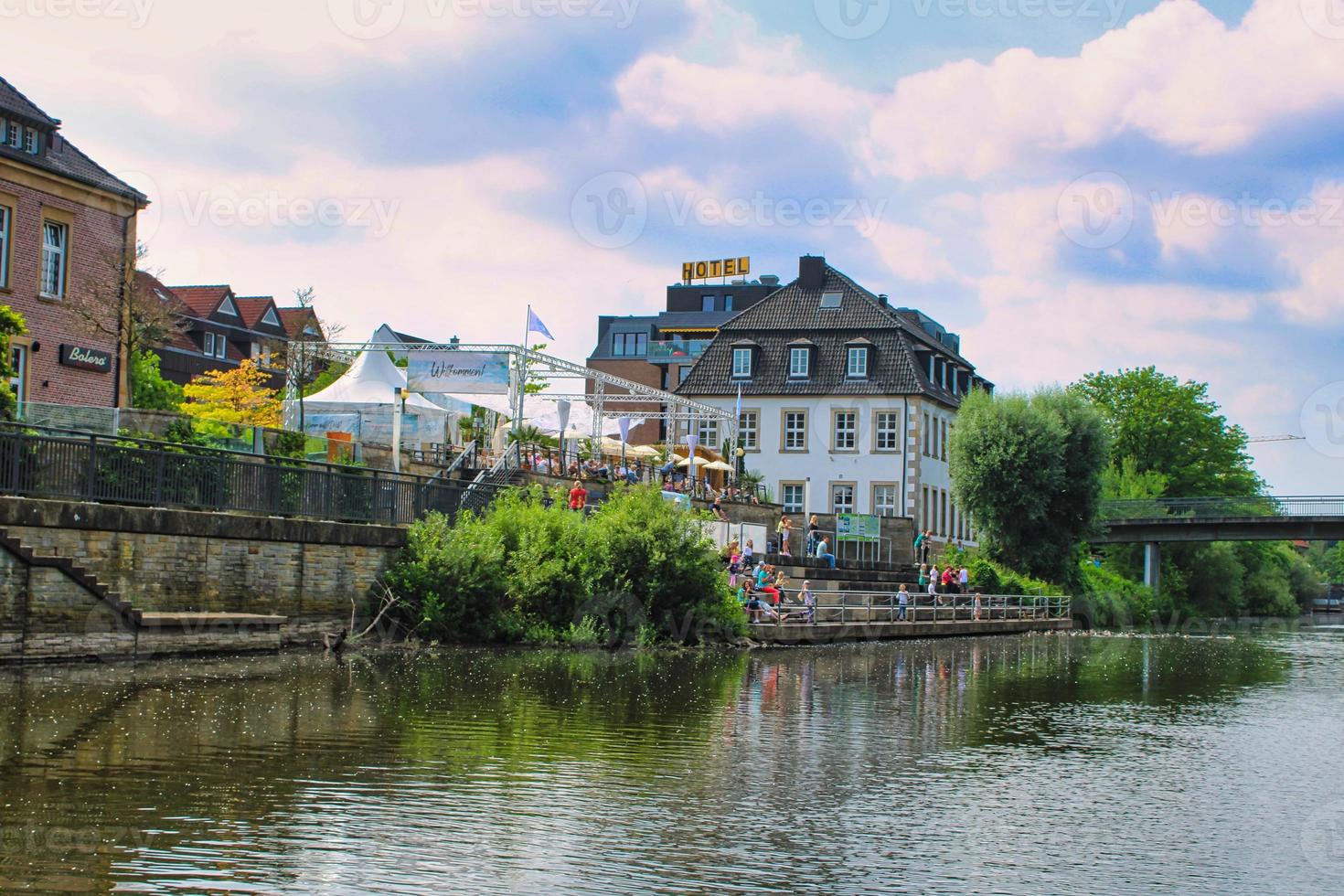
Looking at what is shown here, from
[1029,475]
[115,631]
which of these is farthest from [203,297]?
[115,631]

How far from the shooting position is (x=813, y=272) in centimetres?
7694

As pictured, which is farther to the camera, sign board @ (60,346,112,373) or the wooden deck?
sign board @ (60,346,112,373)

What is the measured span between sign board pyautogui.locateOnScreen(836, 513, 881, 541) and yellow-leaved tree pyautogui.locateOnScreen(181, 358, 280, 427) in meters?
20.0

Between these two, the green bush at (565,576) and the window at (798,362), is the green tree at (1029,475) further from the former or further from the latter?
the green bush at (565,576)

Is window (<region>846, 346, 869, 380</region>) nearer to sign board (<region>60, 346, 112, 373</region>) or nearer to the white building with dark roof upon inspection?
the white building with dark roof

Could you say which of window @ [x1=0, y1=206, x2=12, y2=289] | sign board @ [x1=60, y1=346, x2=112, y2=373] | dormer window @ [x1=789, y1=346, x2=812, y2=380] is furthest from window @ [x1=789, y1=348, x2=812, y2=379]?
window @ [x1=0, y1=206, x2=12, y2=289]

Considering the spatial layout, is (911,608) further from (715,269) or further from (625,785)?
(715,269)

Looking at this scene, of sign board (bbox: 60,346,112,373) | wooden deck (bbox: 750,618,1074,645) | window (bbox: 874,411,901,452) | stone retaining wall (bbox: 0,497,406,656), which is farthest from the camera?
window (bbox: 874,411,901,452)

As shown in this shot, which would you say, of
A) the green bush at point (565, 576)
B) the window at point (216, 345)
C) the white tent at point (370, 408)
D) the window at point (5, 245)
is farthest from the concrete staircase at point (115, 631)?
the window at point (216, 345)

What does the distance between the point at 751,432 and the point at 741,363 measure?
3376 mm

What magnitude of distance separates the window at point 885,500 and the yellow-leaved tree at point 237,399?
2737cm

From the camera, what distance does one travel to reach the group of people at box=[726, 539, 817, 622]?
1482 inches

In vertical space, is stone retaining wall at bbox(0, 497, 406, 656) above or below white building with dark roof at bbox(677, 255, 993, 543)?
below

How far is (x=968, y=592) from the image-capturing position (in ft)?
171
